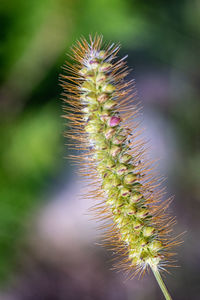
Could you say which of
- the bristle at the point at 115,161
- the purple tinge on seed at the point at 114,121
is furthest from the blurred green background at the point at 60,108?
the purple tinge on seed at the point at 114,121

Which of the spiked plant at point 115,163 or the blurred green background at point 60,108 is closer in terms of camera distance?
the spiked plant at point 115,163

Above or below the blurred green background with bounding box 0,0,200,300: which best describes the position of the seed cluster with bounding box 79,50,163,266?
below

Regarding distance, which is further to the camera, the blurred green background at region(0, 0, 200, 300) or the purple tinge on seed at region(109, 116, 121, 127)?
the blurred green background at region(0, 0, 200, 300)

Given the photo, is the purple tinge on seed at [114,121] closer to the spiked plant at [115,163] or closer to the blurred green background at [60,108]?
the spiked plant at [115,163]

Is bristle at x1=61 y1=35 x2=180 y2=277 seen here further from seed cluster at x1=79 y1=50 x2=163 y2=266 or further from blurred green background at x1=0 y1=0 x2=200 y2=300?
blurred green background at x1=0 y1=0 x2=200 y2=300

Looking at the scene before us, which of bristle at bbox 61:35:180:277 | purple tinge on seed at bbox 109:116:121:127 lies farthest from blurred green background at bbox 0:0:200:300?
purple tinge on seed at bbox 109:116:121:127

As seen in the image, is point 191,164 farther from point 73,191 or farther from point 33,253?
point 33,253

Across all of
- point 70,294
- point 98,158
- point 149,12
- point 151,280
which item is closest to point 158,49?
point 149,12
